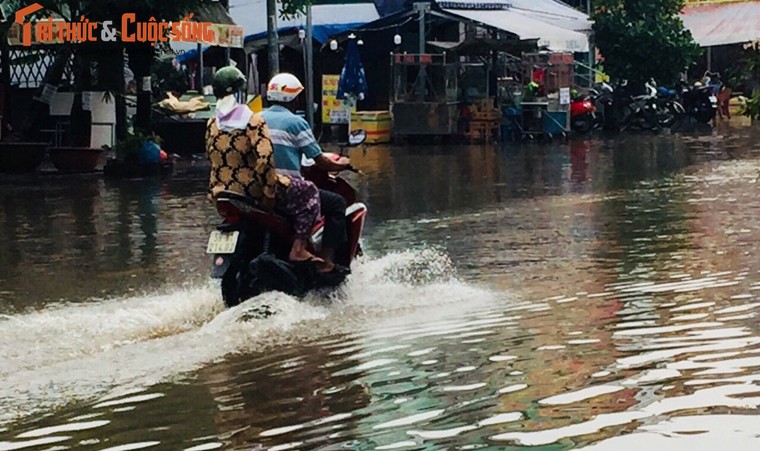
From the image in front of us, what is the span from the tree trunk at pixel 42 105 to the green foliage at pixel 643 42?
13602mm

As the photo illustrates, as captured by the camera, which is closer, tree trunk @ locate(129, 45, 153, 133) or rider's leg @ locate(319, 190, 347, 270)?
rider's leg @ locate(319, 190, 347, 270)

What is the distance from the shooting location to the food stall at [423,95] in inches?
A: 1160

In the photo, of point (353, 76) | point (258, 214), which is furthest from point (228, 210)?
point (353, 76)

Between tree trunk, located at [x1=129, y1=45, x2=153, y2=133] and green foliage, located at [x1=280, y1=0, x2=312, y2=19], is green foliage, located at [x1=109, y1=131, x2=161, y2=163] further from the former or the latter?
green foliage, located at [x1=280, y1=0, x2=312, y2=19]

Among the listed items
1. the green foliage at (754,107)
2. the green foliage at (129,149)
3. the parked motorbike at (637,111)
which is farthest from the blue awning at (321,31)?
the green foliage at (754,107)

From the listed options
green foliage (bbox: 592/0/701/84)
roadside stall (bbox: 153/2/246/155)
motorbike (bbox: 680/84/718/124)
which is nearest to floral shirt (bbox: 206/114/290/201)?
roadside stall (bbox: 153/2/246/155)

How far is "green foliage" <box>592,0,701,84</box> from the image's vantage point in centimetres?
3353

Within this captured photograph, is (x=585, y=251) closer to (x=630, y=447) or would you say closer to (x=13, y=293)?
(x=13, y=293)

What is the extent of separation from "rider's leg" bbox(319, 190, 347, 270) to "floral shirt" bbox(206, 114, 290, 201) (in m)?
0.44

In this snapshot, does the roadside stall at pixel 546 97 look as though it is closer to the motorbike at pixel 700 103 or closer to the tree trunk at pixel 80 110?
the motorbike at pixel 700 103

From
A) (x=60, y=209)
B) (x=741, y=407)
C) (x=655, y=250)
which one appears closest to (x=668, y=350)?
(x=741, y=407)

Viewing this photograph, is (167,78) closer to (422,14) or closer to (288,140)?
(422,14)

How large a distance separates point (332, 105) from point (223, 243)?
24182mm

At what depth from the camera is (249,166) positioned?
8.32 m
